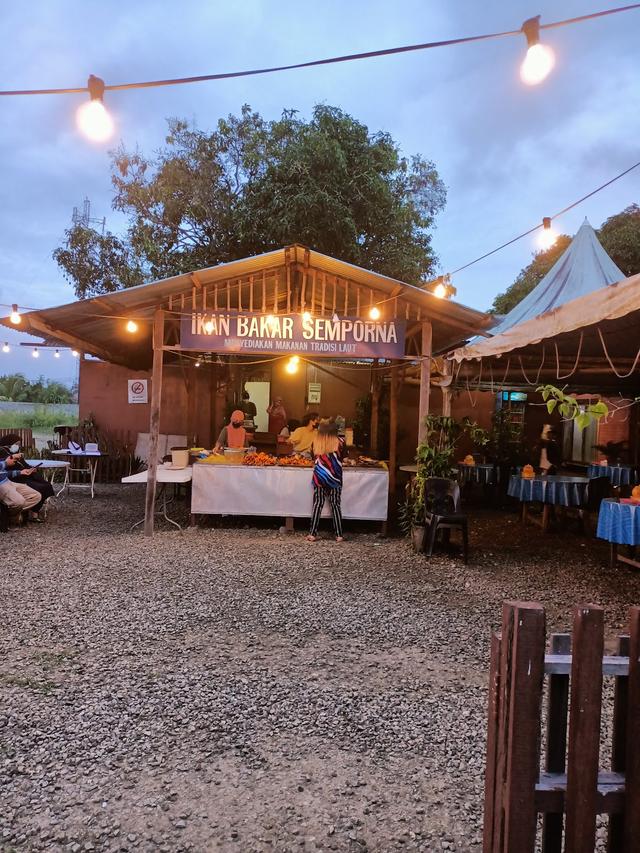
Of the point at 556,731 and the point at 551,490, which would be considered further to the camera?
the point at 551,490

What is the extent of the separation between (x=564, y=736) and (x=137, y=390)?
1380 centimetres

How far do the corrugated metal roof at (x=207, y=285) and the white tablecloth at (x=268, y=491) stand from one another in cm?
247

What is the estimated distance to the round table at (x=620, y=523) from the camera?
655cm

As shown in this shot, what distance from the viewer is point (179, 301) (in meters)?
8.39

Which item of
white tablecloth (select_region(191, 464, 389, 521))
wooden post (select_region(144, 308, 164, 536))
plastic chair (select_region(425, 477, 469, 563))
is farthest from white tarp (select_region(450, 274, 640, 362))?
wooden post (select_region(144, 308, 164, 536))

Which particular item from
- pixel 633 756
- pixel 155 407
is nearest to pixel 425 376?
pixel 155 407

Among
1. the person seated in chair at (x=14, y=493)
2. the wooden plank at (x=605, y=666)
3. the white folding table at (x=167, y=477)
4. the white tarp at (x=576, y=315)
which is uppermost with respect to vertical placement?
the white tarp at (x=576, y=315)

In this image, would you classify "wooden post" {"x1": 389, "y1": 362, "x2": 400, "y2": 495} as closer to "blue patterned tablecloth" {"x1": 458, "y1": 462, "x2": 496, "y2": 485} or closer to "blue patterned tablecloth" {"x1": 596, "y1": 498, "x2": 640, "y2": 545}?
"blue patterned tablecloth" {"x1": 458, "y1": 462, "x2": 496, "y2": 485}

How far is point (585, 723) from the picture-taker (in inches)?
63.0

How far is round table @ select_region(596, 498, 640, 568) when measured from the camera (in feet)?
21.5

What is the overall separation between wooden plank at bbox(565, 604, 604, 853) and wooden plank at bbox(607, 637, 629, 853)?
0.45 feet

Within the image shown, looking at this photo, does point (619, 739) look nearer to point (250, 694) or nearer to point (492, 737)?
point (492, 737)

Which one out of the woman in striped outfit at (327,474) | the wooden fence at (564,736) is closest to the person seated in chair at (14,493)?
the woman in striped outfit at (327,474)

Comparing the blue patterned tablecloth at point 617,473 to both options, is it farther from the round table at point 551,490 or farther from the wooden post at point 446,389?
the wooden post at point 446,389
